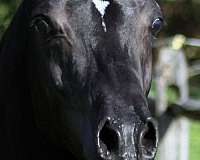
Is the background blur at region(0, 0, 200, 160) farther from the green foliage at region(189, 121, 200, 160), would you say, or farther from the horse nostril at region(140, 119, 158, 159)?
the horse nostril at region(140, 119, 158, 159)

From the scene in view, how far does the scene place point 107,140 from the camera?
307 cm

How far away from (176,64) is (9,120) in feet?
19.8

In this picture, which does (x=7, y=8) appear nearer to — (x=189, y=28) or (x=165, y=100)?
(x=165, y=100)

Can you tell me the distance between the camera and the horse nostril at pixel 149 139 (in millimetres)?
3070

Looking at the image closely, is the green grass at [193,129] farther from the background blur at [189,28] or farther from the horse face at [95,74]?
the horse face at [95,74]

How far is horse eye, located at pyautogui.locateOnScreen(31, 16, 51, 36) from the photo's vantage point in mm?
3426

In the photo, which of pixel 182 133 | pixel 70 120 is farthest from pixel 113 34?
pixel 182 133

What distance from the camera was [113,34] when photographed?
330 cm

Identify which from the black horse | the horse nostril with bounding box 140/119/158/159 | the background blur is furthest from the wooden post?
the horse nostril with bounding box 140/119/158/159

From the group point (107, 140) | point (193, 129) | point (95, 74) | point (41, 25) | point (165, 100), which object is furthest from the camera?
point (193, 129)

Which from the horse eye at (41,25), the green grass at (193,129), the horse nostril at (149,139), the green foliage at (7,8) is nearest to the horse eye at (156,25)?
the horse eye at (41,25)

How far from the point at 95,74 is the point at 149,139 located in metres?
0.35

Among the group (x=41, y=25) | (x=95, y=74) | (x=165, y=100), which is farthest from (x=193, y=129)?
(x=95, y=74)

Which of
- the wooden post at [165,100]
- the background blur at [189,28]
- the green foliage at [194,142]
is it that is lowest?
the green foliage at [194,142]
